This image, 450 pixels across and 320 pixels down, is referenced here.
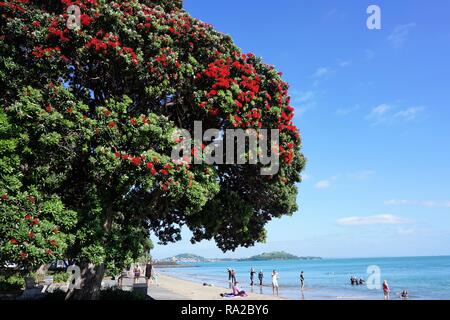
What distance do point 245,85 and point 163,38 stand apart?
343 centimetres

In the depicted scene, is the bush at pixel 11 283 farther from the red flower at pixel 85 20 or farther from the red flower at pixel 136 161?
the red flower at pixel 85 20

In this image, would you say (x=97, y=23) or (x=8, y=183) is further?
(x=97, y=23)

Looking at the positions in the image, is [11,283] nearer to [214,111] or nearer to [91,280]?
[91,280]

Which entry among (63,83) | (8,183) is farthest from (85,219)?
(63,83)

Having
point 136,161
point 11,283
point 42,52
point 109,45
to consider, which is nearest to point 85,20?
point 109,45

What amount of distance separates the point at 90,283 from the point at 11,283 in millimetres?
12730

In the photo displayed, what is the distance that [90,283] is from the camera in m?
14.8

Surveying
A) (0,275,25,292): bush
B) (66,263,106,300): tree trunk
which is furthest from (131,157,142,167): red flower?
(0,275,25,292): bush

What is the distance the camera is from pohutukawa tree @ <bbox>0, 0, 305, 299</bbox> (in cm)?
1187

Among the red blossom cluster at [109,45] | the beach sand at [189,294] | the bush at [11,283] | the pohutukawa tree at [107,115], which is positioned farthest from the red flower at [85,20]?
the bush at [11,283]

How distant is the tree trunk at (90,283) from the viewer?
14523 millimetres

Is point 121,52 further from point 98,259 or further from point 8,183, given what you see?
point 98,259

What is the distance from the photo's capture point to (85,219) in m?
12.8
